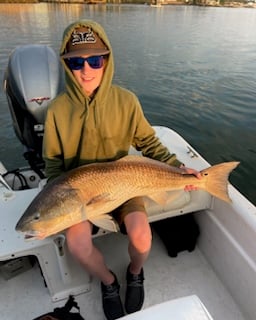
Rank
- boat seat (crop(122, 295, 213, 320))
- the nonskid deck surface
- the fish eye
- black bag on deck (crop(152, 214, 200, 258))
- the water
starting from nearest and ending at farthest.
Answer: boat seat (crop(122, 295, 213, 320)) < the fish eye < the nonskid deck surface < black bag on deck (crop(152, 214, 200, 258)) < the water

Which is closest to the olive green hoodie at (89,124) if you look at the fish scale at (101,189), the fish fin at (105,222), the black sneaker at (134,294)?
the fish scale at (101,189)

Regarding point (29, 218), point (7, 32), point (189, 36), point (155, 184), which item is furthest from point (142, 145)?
point (7, 32)

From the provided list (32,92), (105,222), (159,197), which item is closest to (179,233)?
(159,197)

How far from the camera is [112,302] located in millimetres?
2068

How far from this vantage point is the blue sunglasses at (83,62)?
200 cm

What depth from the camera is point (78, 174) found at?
73.2 inches

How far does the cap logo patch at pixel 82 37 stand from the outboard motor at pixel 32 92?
109 centimetres

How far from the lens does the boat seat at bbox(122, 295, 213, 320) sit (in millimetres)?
1220

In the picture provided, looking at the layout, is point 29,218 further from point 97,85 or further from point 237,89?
point 237,89

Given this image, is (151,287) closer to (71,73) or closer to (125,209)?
(125,209)

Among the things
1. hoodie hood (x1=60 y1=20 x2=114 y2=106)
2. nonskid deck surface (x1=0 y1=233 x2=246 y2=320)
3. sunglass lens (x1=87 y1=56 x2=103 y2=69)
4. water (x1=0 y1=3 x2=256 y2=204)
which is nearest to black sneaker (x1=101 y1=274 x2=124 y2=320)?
nonskid deck surface (x1=0 y1=233 x2=246 y2=320)

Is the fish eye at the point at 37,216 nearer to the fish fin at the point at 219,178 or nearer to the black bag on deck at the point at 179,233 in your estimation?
the fish fin at the point at 219,178

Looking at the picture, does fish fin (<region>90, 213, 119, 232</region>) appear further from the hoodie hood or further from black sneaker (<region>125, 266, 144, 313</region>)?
the hoodie hood

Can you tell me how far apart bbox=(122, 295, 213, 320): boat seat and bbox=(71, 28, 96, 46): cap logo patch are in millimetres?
1585
